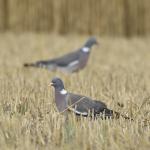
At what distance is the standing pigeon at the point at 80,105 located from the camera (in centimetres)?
691

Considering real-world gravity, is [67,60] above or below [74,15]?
below

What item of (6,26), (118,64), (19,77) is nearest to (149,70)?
(118,64)

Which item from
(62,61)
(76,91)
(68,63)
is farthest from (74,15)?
(76,91)

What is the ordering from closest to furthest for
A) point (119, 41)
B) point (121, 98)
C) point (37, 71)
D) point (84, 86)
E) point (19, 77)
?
point (121, 98)
point (84, 86)
point (19, 77)
point (37, 71)
point (119, 41)

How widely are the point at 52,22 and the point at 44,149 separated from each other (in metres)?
13.1

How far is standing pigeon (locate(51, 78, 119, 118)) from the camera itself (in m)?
6.91

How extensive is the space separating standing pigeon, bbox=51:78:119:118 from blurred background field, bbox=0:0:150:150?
15 centimetres

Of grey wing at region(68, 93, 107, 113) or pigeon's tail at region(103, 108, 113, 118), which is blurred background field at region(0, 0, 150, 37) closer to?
grey wing at region(68, 93, 107, 113)

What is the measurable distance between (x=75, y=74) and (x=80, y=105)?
13.7 ft

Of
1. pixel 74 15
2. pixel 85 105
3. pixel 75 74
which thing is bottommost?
pixel 75 74

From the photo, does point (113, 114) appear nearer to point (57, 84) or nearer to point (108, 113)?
point (108, 113)

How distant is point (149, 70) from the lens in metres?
12.4

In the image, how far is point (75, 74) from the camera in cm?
1123

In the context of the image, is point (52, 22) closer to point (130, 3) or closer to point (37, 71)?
point (130, 3)
